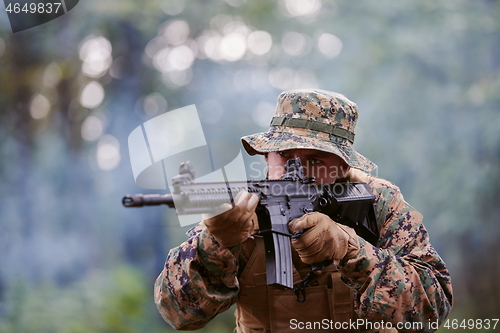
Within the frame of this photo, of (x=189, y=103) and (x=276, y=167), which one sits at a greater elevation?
(x=189, y=103)

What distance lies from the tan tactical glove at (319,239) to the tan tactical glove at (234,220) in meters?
0.28

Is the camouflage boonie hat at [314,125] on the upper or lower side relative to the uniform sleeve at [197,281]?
upper

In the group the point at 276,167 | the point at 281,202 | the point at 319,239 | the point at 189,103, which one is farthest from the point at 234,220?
the point at 189,103

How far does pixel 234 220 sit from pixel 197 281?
0.41 m

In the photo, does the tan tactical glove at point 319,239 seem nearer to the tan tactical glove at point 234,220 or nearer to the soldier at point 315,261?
the soldier at point 315,261

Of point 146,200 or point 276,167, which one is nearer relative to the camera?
point 146,200

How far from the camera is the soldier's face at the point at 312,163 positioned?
2.27 metres

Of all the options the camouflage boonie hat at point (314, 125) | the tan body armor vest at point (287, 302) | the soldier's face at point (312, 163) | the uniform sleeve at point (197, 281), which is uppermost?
the camouflage boonie hat at point (314, 125)

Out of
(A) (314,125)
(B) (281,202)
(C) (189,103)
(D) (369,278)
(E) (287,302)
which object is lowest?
(E) (287,302)

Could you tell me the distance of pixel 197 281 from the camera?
188 centimetres

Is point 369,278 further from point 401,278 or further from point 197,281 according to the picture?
point 197,281

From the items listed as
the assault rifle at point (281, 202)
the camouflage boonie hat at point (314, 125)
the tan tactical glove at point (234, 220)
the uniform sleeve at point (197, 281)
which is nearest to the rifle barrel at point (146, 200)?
the assault rifle at point (281, 202)

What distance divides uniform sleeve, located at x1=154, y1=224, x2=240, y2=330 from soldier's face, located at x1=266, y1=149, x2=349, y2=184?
1.93 ft

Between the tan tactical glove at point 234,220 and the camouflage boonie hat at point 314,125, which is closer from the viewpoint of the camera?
the tan tactical glove at point 234,220
